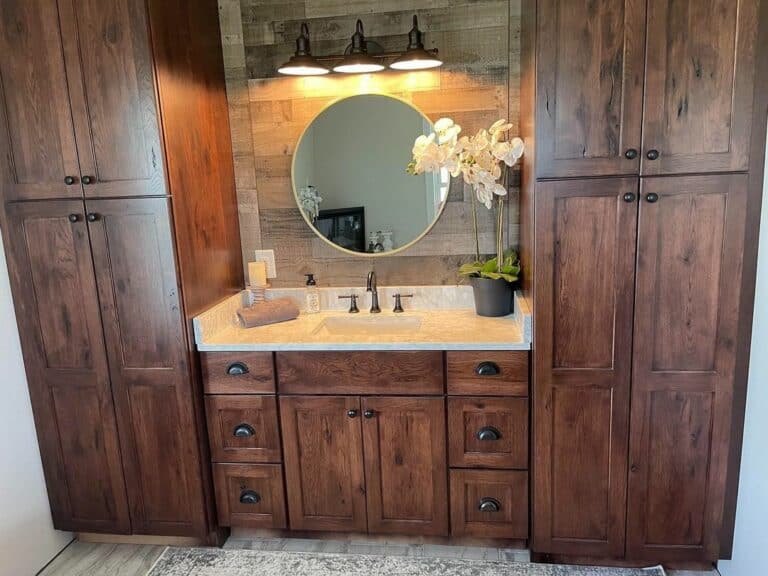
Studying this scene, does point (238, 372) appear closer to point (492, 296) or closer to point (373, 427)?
point (373, 427)

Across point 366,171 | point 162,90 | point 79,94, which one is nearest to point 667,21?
point 366,171

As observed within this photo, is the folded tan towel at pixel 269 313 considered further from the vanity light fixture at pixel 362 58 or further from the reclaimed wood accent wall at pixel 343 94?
the vanity light fixture at pixel 362 58

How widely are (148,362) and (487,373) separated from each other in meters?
1.28

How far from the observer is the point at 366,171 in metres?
2.44

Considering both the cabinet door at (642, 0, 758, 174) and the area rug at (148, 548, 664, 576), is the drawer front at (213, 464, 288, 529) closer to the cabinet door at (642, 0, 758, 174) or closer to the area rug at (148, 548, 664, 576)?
the area rug at (148, 548, 664, 576)

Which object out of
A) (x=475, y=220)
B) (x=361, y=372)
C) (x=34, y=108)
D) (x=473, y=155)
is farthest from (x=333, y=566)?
(x=34, y=108)

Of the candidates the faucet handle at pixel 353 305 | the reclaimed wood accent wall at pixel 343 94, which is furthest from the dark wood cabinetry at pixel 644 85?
the faucet handle at pixel 353 305

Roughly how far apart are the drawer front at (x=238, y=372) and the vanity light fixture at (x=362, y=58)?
3.98 feet

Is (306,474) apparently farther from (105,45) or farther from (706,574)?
(105,45)

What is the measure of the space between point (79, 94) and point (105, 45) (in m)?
0.19

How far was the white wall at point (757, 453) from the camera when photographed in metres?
1.74

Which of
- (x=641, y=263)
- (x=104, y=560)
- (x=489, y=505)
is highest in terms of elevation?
(x=641, y=263)

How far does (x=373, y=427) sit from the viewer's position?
6.82 ft

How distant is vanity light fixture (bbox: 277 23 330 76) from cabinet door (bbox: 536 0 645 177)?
975mm
